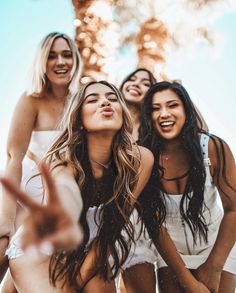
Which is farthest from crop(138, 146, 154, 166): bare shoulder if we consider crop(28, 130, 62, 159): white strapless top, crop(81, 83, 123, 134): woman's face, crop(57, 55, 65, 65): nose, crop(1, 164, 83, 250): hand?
crop(1, 164, 83, 250): hand

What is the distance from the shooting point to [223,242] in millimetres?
3906

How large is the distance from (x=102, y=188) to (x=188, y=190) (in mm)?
765

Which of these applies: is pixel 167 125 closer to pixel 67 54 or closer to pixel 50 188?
pixel 67 54

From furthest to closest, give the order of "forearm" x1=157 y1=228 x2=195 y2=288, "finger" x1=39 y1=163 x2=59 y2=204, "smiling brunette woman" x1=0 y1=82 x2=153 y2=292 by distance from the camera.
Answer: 1. "forearm" x1=157 y1=228 x2=195 y2=288
2. "smiling brunette woman" x1=0 y1=82 x2=153 y2=292
3. "finger" x1=39 y1=163 x2=59 y2=204

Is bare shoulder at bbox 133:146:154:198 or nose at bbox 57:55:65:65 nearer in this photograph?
bare shoulder at bbox 133:146:154:198

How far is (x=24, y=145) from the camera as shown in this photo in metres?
4.13

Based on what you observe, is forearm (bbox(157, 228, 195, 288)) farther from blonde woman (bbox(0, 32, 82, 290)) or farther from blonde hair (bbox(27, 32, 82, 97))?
blonde hair (bbox(27, 32, 82, 97))

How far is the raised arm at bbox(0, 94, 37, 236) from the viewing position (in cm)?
405

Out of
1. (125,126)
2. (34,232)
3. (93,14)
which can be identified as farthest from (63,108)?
(93,14)

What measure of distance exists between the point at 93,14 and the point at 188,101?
3942 mm

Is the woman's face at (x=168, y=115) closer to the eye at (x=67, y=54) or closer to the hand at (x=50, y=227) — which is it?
the eye at (x=67, y=54)

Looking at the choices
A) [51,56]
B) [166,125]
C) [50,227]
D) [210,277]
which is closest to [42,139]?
[51,56]

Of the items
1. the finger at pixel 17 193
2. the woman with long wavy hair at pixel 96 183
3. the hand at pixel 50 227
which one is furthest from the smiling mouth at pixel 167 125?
the finger at pixel 17 193

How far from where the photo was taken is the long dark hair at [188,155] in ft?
12.8
